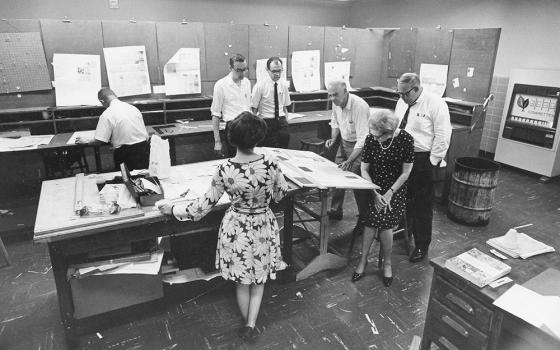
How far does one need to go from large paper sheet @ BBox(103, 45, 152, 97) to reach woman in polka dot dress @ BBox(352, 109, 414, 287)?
3.24 meters

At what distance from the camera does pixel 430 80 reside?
567 centimetres

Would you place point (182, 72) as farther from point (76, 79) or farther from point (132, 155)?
point (132, 155)

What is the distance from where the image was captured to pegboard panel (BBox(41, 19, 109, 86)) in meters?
4.50

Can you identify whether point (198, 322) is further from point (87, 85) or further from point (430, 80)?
point (430, 80)

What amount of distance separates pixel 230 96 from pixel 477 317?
3.35m

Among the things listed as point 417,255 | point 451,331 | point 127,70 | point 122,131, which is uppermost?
point 127,70

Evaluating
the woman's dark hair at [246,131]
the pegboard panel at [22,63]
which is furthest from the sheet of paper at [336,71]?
the woman's dark hair at [246,131]

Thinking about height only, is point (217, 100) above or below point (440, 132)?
above

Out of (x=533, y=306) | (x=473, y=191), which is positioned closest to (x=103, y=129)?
(x=533, y=306)

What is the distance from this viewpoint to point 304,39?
5.90 meters

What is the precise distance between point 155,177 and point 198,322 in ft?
3.54

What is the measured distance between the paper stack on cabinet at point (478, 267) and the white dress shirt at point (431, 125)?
4.57ft

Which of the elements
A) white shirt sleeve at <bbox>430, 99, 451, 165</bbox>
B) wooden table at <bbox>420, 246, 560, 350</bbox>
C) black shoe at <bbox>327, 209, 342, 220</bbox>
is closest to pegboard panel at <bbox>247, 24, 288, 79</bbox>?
black shoe at <bbox>327, 209, 342, 220</bbox>

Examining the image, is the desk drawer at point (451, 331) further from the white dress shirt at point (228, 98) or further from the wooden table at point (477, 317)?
the white dress shirt at point (228, 98)
